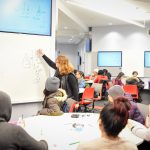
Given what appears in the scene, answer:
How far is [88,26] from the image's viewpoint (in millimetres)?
15531

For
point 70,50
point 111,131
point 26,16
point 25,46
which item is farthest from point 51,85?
point 70,50

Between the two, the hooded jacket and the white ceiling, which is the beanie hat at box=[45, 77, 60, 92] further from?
the white ceiling

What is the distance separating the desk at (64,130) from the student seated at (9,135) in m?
0.41

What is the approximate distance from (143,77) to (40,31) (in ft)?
34.4

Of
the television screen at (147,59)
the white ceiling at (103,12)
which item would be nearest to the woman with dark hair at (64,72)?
the white ceiling at (103,12)

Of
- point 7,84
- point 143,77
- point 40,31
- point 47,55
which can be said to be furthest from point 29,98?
point 143,77

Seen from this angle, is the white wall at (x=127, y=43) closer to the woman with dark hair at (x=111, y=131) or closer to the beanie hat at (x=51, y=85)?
the beanie hat at (x=51, y=85)

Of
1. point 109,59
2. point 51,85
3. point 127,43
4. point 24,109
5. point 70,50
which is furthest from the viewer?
point 70,50

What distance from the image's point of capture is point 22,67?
455 centimetres

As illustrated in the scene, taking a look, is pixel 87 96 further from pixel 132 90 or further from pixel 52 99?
pixel 52 99

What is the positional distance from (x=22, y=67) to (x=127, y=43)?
11.0 meters

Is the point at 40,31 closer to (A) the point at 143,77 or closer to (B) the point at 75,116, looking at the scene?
(B) the point at 75,116

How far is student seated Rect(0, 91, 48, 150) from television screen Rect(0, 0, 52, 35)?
2.41 metres

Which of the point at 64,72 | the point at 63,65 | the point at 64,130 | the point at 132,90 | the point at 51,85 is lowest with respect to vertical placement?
the point at 64,130
